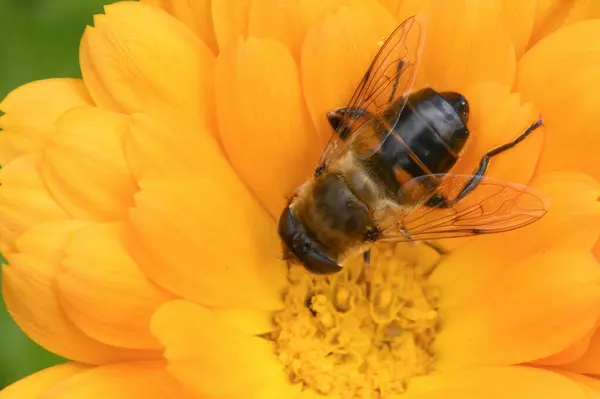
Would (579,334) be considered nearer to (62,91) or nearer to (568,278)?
(568,278)

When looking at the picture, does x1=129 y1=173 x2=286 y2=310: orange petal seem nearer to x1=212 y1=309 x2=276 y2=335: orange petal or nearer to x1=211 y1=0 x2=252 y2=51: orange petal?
x1=212 y1=309 x2=276 y2=335: orange petal

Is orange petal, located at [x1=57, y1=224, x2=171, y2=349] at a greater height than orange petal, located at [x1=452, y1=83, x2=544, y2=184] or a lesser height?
lesser

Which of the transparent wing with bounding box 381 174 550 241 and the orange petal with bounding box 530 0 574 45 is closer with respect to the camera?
the transparent wing with bounding box 381 174 550 241

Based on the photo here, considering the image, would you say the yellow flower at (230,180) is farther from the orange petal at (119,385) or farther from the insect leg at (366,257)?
the insect leg at (366,257)

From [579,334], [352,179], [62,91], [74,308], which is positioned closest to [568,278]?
[579,334]

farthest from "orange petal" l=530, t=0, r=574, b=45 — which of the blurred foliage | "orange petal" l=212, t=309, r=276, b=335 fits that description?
the blurred foliage

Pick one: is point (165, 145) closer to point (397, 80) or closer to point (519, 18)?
point (397, 80)

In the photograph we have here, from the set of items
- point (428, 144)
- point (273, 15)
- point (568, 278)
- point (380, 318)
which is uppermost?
point (273, 15)

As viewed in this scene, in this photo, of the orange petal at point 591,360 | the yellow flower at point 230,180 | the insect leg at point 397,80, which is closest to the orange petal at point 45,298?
the yellow flower at point 230,180
